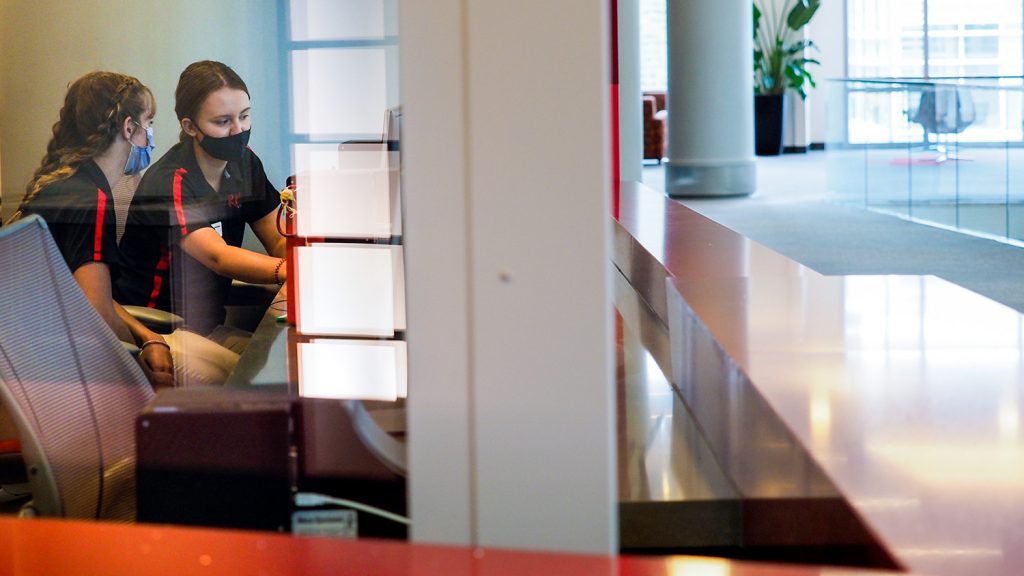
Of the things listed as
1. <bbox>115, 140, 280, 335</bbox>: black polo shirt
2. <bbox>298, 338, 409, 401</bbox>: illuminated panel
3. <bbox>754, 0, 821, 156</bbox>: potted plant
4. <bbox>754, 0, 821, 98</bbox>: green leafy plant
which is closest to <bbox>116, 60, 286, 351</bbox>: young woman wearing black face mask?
<bbox>115, 140, 280, 335</bbox>: black polo shirt

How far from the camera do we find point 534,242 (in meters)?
0.85

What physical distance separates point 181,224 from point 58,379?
621mm

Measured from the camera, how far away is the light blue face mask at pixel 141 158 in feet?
6.37

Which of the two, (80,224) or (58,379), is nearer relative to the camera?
(58,379)

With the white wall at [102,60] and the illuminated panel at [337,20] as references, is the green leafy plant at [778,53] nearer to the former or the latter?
the white wall at [102,60]

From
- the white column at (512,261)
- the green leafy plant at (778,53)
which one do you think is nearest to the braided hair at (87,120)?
the white column at (512,261)

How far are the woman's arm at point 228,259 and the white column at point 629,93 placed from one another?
6.30 metres

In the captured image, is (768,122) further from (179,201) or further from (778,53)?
(179,201)

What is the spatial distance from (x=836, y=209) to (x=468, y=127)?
8776 mm

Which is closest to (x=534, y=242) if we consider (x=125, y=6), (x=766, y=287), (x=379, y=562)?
(x=379, y=562)

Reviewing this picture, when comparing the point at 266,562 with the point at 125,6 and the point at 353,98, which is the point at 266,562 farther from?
the point at 125,6

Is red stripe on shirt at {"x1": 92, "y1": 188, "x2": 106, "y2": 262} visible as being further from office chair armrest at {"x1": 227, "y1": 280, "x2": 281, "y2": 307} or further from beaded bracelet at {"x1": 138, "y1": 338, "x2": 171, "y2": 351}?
office chair armrest at {"x1": 227, "y1": 280, "x2": 281, "y2": 307}

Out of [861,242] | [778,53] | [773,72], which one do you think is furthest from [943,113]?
[773,72]

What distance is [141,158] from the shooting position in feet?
6.49
